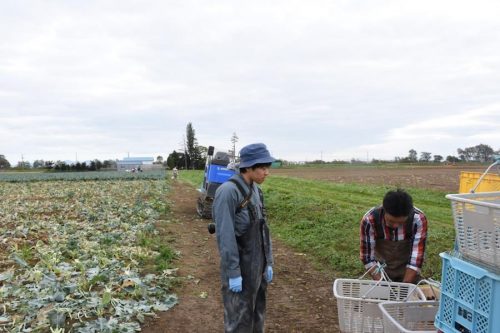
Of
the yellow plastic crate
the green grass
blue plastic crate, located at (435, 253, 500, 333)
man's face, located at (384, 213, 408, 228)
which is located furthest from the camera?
the green grass

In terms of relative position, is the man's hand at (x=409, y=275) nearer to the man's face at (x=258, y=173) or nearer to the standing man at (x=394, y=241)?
the standing man at (x=394, y=241)

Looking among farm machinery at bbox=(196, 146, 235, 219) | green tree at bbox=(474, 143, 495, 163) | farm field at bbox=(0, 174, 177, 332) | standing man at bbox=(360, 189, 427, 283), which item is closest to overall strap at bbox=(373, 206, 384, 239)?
standing man at bbox=(360, 189, 427, 283)

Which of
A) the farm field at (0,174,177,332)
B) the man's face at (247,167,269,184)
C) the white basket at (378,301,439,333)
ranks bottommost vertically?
the farm field at (0,174,177,332)

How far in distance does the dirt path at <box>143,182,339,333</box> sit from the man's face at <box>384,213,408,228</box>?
174 cm

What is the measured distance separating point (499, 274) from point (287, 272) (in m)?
5.29

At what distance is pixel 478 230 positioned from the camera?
225 cm

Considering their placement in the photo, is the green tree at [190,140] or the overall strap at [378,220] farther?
the green tree at [190,140]

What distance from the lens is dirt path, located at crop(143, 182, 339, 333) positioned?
Result: 4977 mm

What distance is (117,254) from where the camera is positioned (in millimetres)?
7207

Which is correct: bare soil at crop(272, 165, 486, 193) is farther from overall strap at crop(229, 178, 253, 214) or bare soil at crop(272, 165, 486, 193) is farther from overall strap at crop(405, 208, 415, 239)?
overall strap at crop(229, 178, 253, 214)

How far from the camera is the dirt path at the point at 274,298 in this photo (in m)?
4.98

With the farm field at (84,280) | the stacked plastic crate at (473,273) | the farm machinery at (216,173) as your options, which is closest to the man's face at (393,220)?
the stacked plastic crate at (473,273)

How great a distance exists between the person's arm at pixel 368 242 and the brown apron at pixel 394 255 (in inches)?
3.9

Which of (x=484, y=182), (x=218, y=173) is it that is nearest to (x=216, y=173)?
(x=218, y=173)
